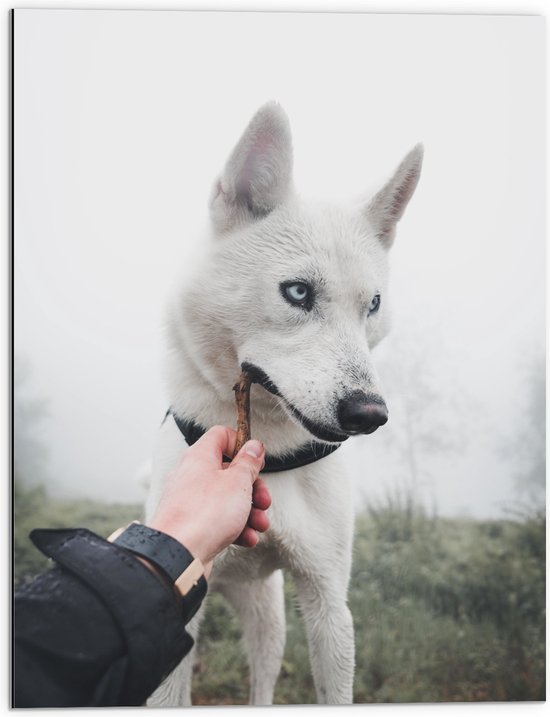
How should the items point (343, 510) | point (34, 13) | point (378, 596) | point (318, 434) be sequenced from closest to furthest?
point (318, 434), point (343, 510), point (34, 13), point (378, 596)

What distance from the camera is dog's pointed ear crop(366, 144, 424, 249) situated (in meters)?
1.54

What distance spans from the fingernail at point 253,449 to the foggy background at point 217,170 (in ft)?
3.24

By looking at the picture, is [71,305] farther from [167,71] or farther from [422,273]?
[422,273]

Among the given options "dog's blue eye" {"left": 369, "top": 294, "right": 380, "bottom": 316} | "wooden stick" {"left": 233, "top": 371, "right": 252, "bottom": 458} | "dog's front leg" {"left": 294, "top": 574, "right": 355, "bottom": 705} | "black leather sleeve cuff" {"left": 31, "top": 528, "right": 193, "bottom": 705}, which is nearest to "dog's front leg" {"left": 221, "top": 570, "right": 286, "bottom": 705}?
"dog's front leg" {"left": 294, "top": 574, "right": 355, "bottom": 705}

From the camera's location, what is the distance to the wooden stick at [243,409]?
1271mm

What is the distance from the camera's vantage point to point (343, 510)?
1.64 metres

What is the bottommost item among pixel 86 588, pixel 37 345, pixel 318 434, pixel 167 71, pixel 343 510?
pixel 343 510

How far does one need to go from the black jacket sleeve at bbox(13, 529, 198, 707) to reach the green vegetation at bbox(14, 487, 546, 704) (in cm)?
138

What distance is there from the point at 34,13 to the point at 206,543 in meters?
1.76

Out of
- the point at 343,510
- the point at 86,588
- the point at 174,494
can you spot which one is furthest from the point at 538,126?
the point at 86,588

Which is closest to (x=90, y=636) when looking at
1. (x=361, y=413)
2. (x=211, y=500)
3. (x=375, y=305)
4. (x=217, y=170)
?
(x=211, y=500)

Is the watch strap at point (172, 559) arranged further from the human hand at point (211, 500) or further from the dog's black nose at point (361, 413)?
the dog's black nose at point (361, 413)

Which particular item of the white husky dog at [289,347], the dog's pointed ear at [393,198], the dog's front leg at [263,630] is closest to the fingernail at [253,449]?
the white husky dog at [289,347]

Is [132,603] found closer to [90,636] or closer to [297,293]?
[90,636]
